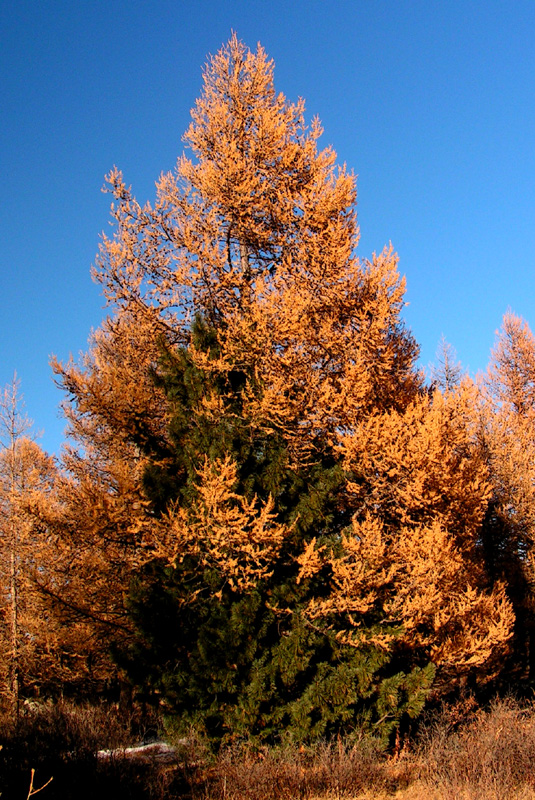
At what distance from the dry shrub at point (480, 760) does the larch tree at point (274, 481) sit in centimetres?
64

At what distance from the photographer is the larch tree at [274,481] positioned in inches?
257

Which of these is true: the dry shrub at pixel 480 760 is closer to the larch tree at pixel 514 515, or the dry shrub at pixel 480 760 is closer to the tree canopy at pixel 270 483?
the tree canopy at pixel 270 483

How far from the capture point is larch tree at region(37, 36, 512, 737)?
6516mm

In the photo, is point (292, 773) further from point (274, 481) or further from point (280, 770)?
point (274, 481)

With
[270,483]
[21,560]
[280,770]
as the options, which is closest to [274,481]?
[270,483]

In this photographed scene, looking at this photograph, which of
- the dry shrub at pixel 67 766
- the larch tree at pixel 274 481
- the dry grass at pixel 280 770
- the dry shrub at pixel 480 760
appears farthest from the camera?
the larch tree at pixel 274 481

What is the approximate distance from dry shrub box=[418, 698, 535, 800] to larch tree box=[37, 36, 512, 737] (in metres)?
0.64

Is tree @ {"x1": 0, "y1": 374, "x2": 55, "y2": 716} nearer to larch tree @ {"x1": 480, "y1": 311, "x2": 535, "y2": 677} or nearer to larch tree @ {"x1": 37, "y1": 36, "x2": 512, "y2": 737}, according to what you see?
larch tree @ {"x1": 37, "y1": 36, "x2": 512, "y2": 737}

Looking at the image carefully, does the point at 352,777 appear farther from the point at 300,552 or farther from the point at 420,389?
the point at 420,389

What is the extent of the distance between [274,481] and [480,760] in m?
3.84

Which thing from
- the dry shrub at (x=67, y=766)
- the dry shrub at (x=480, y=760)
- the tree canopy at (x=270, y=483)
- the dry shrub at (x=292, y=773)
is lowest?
the dry shrub at (x=480, y=760)

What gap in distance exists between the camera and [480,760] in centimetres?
613

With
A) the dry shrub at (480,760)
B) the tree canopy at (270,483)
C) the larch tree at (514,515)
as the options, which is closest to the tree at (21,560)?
the tree canopy at (270,483)

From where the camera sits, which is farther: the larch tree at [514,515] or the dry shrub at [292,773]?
the larch tree at [514,515]
